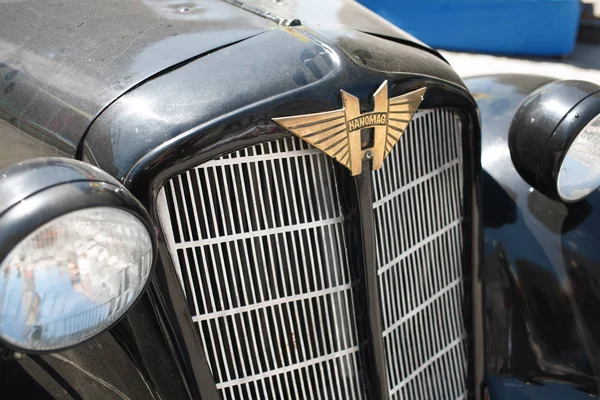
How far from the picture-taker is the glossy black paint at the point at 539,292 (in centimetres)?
208

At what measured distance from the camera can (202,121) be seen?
1431 mm

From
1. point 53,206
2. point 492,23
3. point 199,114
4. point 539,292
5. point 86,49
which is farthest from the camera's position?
point 492,23

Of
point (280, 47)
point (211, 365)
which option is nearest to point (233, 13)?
point (280, 47)

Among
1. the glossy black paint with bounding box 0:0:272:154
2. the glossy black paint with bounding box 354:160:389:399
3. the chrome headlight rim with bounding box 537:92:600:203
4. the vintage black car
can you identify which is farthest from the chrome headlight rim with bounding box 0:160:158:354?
the chrome headlight rim with bounding box 537:92:600:203

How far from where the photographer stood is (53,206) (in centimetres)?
113

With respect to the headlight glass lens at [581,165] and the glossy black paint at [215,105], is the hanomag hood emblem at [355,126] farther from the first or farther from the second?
the headlight glass lens at [581,165]

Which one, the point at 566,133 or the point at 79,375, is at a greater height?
the point at 566,133

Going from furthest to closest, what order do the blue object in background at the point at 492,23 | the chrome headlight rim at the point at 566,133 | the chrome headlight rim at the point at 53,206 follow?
the blue object in background at the point at 492,23 < the chrome headlight rim at the point at 566,133 < the chrome headlight rim at the point at 53,206

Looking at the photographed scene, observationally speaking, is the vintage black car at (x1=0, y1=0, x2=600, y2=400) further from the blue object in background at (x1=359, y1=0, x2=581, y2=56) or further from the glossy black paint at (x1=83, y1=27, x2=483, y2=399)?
the blue object in background at (x1=359, y1=0, x2=581, y2=56)

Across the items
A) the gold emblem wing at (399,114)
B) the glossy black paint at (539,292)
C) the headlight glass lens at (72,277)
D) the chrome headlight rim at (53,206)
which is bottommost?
the glossy black paint at (539,292)

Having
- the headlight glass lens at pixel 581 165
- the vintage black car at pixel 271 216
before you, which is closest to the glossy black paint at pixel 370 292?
the vintage black car at pixel 271 216

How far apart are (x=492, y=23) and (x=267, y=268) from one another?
5.36 m

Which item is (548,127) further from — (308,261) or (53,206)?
(53,206)

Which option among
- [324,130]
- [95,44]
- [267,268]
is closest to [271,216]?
[267,268]
